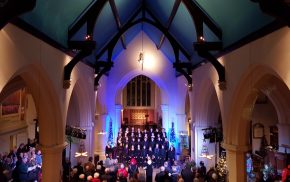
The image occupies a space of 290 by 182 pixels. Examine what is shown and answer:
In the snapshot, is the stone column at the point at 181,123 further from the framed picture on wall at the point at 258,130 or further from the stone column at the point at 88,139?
the stone column at the point at 88,139

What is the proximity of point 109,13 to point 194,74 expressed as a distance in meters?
4.59

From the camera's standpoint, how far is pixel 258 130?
1446 cm

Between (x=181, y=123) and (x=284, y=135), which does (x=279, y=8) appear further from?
(x=181, y=123)

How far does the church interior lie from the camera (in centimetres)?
607

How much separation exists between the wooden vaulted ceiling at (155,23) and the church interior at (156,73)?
0.11 ft

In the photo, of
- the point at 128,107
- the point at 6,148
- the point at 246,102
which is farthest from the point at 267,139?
the point at 128,107

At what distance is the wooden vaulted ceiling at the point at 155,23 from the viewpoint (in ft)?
22.5

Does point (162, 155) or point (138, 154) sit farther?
point (138, 154)

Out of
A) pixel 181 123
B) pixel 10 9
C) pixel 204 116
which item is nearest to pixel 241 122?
pixel 204 116

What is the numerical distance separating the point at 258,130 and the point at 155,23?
7.02 m

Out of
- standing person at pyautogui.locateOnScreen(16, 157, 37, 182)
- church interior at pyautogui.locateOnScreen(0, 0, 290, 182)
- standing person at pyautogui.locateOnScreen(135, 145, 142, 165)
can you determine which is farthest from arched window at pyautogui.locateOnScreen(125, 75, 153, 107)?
standing person at pyautogui.locateOnScreen(16, 157, 37, 182)

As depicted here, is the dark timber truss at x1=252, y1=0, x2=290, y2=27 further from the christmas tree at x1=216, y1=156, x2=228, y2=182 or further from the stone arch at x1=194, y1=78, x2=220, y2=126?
the stone arch at x1=194, y1=78, x2=220, y2=126

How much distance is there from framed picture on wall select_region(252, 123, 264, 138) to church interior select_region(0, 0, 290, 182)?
0.06 m

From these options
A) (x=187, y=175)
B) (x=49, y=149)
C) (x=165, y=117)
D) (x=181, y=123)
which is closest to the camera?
(x=49, y=149)
